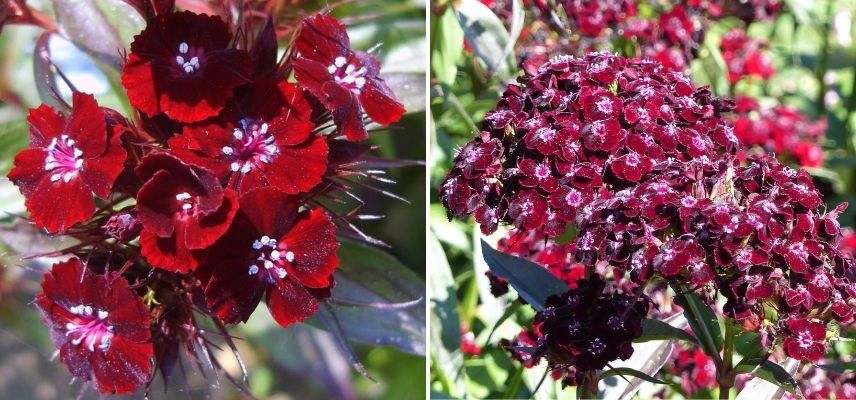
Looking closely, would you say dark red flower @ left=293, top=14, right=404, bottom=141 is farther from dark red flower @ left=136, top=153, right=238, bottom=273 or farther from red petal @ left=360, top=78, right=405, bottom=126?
dark red flower @ left=136, top=153, right=238, bottom=273

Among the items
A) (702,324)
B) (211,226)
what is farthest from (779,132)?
(211,226)

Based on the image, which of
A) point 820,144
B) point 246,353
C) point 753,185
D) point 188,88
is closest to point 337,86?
point 188,88

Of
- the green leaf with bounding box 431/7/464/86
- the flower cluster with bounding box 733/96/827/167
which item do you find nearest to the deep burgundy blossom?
the green leaf with bounding box 431/7/464/86

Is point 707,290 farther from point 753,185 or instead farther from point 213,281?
point 213,281

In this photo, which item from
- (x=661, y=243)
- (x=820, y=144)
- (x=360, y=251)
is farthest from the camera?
(x=820, y=144)

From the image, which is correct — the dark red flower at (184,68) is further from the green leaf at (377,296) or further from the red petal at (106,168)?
the green leaf at (377,296)

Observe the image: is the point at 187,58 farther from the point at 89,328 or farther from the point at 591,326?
the point at 591,326
